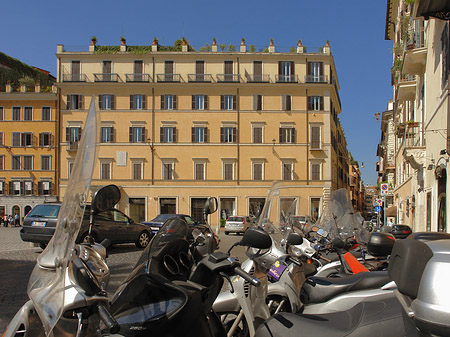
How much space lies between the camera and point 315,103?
45.2 metres

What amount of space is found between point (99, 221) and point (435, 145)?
11966 millimetres

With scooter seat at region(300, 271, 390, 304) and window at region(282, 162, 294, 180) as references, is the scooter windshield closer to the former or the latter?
scooter seat at region(300, 271, 390, 304)

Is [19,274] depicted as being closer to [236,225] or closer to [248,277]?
[248,277]

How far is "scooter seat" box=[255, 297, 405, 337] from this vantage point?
2525 mm

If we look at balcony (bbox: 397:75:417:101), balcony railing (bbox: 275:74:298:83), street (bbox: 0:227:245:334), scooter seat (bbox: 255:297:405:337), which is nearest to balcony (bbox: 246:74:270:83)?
balcony railing (bbox: 275:74:298:83)

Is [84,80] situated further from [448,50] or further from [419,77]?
[448,50]

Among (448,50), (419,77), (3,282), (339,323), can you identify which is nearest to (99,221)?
(3,282)

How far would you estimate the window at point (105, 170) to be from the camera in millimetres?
43997

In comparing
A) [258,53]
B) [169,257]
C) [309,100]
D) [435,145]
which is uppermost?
[258,53]

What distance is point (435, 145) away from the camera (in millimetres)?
16078

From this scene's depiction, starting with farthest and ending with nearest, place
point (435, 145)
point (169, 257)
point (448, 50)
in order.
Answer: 1. point (435, 145)
2. point (448, 50)
3. point (169, 257)

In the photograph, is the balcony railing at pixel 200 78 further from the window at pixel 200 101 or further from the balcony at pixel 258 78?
the balcony at pixel 258 78

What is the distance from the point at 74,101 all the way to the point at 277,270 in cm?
4422

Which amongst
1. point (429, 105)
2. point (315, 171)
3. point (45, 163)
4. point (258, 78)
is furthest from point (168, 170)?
point (429, 105)
